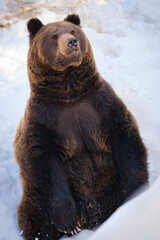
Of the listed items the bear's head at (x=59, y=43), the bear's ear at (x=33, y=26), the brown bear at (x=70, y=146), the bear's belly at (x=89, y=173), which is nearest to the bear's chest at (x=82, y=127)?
the brown bear at (x=70, y=146)

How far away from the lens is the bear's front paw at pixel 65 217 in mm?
2840

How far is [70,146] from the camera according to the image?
284cm

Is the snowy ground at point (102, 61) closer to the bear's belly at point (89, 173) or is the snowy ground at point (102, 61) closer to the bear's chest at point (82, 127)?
the bear's belly at point (89, 173)

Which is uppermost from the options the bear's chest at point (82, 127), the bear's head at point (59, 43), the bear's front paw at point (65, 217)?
the bear's head at point (59, 43)

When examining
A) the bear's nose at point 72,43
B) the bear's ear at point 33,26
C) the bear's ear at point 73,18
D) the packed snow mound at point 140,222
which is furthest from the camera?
the bear's ear at point 73,18

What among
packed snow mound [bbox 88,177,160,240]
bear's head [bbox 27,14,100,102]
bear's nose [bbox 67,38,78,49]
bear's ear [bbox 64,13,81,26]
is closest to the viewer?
packed snow mound [bbox 88,177,160,240]

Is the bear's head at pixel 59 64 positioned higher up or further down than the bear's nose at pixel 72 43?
further down

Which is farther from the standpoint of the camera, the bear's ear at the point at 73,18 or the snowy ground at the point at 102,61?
the snowy ground at the point at 102,61

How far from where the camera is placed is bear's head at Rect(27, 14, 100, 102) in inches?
103

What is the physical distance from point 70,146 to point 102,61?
336 centimetres

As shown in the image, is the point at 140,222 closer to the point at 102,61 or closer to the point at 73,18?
the point at 73,18

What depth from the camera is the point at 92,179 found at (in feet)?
9.70

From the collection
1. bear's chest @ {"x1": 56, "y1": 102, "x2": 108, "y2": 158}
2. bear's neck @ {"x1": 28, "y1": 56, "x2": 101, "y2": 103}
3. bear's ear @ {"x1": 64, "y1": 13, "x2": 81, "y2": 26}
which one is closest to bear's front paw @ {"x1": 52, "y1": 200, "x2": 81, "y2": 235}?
bear's chest @ {"x1": 56, "y1": 102, "x2": 108, "y2": 158}

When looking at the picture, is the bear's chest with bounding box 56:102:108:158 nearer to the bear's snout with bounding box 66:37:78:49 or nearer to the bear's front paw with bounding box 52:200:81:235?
the bear's front paw with bounding box 52:200:81:235
